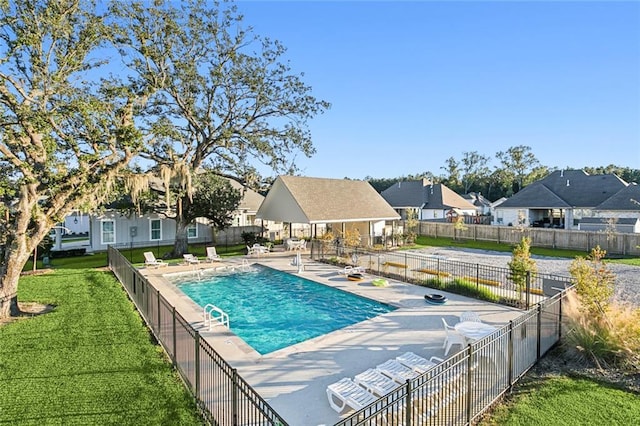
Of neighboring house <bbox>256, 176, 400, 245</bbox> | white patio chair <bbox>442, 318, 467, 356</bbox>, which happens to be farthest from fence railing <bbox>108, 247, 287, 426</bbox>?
neighboring house <bbox>256, 176, 400, 245</bbox>

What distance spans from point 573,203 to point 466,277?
986 inches

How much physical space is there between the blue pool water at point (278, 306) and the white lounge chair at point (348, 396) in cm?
391

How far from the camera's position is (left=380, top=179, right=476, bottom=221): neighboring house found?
42031 mm

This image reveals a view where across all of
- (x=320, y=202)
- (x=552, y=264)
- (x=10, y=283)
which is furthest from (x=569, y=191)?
(x=10, y=283)

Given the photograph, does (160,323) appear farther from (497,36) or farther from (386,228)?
(386,228)

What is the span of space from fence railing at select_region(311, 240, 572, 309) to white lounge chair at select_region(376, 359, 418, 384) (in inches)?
→ 255

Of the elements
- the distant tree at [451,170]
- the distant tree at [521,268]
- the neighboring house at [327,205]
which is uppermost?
the distant tree at [451,170]

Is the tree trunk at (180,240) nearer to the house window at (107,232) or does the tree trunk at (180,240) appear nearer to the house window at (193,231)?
the house window at (107,232)

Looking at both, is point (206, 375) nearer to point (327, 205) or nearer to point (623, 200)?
point (327, 205)

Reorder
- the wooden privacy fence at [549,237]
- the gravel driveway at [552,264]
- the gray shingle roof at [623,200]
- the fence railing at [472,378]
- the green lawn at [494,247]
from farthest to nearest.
→ the gray shingle roof at [623,200]
the wooden privacy fence at [549,237]
the green lawn at [494,247]
the gravel driveway at [552,264]
the fence railing at [472,378]

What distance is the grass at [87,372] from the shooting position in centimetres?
512

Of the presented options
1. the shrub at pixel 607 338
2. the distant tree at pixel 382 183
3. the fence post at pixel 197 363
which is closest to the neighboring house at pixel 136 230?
the fence post at pixel 197 363

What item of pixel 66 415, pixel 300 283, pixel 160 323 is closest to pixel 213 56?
pixel 300 283

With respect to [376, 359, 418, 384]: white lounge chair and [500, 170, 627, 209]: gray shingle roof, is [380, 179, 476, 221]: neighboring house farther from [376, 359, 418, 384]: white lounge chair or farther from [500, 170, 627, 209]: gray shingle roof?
[376, 359, 418, 384]: white lounge chair
